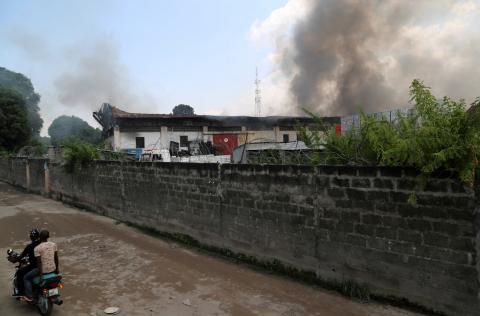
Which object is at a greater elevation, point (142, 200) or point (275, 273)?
point (142, 200)

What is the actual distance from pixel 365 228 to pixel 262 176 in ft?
6.99

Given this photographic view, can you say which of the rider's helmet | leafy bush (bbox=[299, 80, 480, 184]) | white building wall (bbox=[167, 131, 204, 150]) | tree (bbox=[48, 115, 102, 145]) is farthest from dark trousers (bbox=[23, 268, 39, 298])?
tree (bbox=[48, 115, 102, 145])

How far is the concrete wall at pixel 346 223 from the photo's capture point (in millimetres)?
4246

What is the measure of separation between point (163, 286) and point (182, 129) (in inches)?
1068

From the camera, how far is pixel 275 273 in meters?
6.36

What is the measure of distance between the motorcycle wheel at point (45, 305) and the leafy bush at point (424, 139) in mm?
4357

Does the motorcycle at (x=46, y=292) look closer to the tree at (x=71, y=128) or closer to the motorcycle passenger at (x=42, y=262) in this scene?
the motorcycle passenger at (x=42, y=262)

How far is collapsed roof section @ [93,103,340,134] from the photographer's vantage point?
30734 mm

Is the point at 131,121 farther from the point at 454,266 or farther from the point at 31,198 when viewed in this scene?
the point at 454,266

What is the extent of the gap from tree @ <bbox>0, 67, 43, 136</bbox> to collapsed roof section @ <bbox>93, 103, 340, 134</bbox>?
25.8ft

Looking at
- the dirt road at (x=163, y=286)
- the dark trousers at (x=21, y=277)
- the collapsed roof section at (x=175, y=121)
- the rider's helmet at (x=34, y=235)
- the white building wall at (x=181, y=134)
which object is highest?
the collapsed roof section at (x=175, y=121)

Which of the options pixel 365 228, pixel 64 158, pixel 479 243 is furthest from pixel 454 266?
pixel 64 158

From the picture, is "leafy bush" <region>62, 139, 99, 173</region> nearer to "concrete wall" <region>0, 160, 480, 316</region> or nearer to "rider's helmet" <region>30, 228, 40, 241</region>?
"concrete wall" <region>0, 160, 480, 316</region>

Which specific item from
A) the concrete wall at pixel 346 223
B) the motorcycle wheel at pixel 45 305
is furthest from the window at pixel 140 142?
the motorcycle wheel at pixel 45 305
